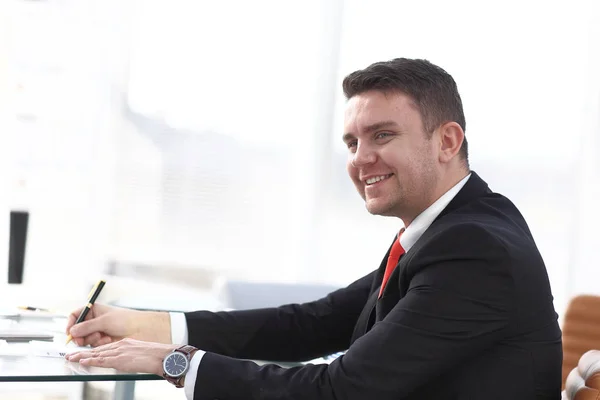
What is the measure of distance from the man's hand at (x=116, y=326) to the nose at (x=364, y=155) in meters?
0.64

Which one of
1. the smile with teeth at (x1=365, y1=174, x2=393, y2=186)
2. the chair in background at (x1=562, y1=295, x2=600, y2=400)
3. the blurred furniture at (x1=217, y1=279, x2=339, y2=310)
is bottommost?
the blurred furniture at (x1=217, y1=279, x2=339, y2=310)

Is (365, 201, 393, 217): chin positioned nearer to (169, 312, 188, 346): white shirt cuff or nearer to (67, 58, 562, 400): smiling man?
(67, 58, 562, 400): smiling man

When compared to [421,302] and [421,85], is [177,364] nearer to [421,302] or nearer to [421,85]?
[421,302]

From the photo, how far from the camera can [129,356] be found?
1.67 meters

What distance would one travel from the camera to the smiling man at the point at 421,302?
61.8 inches

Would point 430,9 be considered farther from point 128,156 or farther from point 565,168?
point 128,156

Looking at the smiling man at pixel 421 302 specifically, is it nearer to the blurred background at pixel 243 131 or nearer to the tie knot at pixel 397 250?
the tie knot at pixel 397 250

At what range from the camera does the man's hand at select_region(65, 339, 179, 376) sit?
5.41ft

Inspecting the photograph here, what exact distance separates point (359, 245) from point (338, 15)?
144 cm

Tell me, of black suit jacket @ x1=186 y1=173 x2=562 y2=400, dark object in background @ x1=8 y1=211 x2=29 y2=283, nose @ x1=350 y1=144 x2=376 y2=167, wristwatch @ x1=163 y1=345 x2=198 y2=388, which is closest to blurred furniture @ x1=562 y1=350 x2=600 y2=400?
black suit jacket @ x1=186 y1=173 x2=562 y2=400

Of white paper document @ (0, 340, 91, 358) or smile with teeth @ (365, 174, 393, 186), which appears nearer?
white paper document @ (0, 340, 91, 358)

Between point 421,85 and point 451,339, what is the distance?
62cm

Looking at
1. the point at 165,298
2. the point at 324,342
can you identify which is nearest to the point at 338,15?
the point at 165,298

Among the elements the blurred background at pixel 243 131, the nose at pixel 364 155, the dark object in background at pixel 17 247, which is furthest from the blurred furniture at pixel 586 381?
the blurred background at pixel 243 131
